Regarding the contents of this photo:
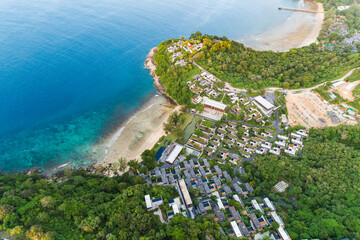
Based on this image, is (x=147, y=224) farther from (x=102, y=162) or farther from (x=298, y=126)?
(x=298, y=126)

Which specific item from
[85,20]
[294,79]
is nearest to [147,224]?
[294,79]

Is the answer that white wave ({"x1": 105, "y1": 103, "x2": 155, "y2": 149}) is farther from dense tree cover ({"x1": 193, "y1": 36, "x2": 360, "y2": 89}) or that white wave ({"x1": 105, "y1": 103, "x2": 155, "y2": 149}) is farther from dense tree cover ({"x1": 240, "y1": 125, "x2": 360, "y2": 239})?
dense tree cover ({"x1": 240, "y1": 125, "x2": 360, "y2": 239})

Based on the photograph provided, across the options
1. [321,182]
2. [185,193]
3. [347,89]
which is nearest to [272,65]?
[347,89]

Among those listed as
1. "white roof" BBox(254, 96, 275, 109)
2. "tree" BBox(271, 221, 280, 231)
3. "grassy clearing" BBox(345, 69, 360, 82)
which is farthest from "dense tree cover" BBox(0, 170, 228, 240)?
"grassy clearing" BBox(345, 69, 360, 82)

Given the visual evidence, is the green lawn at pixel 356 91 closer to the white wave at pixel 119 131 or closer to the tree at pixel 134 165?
the white wave at pixel 119 131

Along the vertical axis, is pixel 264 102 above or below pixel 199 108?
above

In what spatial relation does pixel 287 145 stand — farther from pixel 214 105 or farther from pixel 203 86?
pixel 203 86
